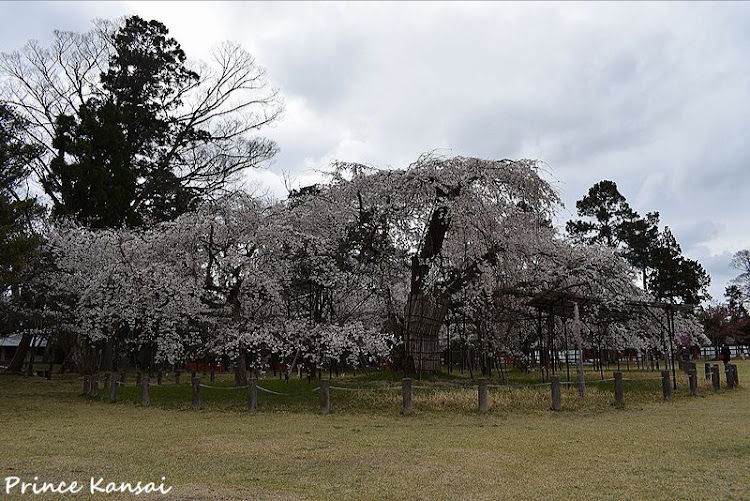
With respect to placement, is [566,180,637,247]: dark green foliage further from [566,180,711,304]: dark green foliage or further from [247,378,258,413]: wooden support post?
[247,378,258,413]: wooden support post

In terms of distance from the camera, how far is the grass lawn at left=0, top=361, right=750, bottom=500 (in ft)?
19.8

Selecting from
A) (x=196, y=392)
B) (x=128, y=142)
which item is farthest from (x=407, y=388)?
(x=128, y=142)

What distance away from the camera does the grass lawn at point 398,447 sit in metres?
6.04

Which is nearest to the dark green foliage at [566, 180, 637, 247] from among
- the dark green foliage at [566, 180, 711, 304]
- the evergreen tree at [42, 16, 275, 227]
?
the dark green foliage at [566, 180, 711, 304]

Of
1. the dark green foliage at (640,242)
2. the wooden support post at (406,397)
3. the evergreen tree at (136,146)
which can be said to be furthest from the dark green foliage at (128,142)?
the dark green foliage at (640,242)

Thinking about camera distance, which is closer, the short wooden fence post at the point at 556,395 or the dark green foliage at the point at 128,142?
the short wooden fence post at the point at 556,395

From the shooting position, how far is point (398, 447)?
8.52 m

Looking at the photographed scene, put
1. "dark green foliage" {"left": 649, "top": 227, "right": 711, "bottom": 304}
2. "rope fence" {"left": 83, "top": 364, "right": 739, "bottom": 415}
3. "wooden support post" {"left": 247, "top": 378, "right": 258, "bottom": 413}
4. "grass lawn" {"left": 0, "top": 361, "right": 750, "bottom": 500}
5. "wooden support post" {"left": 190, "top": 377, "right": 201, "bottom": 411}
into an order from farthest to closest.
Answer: "dark green foliage" {"left": 649, "top": 227, "right": 711, "bottom": 304} < "wooden support post" {"left": 190, "top": 377, "right": 201, "bottom": 411} < "wooden support post" {"left": 247, "top": 378, "right": 258, "bottom": 413} < "rope fence" {"left": 83, "top": 364, "right": 739, "bottom": 415} < "grass lawn" {"left": 0, "top": 361, "right": 750, "bottom": 500}

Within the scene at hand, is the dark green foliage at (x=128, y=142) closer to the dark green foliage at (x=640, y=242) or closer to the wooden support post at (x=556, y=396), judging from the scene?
the wooden support post at (x=556, y=396)

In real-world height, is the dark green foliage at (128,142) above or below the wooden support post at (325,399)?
above

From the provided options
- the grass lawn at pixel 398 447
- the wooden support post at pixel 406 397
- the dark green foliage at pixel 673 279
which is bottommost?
the grass lawn at pixel 398 447

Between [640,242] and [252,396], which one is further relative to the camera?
[640,242]

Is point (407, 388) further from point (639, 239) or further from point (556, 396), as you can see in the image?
point (639, 239)

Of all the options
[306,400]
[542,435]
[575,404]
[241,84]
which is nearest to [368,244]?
[306,400]
